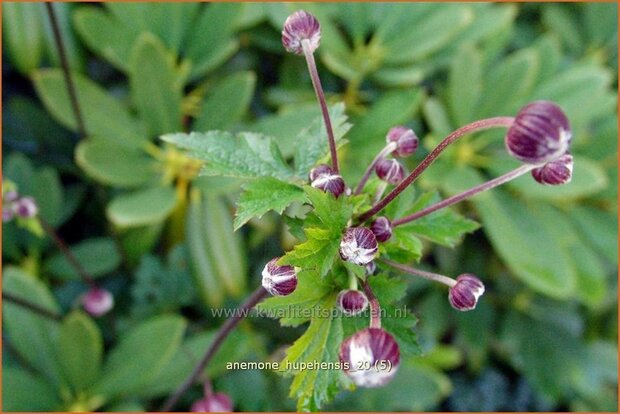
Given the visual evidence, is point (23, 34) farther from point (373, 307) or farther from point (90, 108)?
point (373, 307)

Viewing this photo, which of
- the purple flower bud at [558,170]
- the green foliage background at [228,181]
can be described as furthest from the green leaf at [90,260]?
the purple flower bud at [558,170]

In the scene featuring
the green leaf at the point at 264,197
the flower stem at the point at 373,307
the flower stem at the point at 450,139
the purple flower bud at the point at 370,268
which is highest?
the flower stem at the point at 450,139

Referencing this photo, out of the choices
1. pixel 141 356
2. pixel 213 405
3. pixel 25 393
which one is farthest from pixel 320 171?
pixel 25 393

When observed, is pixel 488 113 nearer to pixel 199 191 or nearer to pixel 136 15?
pixel 199 191

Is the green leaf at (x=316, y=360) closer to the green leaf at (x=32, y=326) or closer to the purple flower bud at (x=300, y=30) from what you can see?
the purple flower bud at (x=300, y=30)

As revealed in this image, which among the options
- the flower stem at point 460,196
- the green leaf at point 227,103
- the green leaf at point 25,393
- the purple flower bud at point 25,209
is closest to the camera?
the flower stem at point 460,196

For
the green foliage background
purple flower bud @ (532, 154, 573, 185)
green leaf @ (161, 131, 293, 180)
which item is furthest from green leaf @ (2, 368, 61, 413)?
purple flower bud @ (532, 154, 573, 185)

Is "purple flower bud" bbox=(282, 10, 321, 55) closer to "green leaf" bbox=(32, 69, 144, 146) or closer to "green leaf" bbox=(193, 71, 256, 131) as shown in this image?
"green leaf" bbox=(193, 71, 256, 131)
